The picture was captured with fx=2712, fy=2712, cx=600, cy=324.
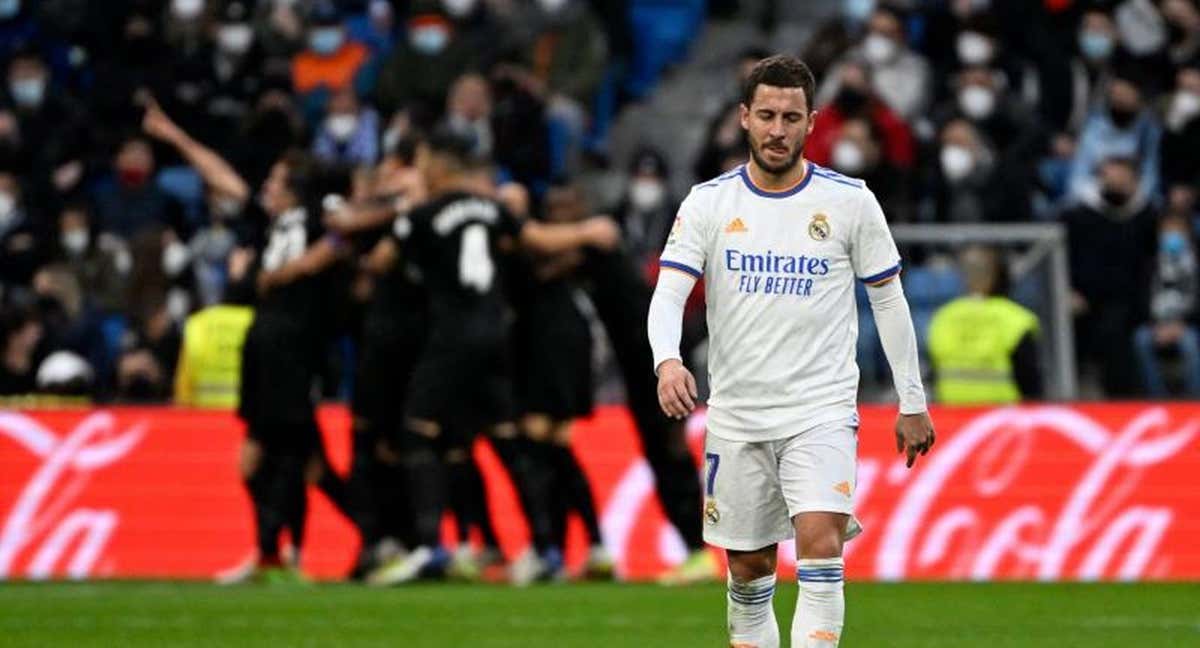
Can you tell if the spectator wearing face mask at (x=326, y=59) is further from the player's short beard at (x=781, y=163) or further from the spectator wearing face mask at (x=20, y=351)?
the player's short beard at (x=781, y=163)

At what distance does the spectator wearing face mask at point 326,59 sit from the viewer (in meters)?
23.3

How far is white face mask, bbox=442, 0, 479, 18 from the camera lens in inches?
915

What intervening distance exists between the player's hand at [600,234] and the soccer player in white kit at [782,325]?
244 inches

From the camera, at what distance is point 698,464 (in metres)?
16.7

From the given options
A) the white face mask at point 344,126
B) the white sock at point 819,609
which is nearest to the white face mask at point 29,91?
the white face mask at point 344,126

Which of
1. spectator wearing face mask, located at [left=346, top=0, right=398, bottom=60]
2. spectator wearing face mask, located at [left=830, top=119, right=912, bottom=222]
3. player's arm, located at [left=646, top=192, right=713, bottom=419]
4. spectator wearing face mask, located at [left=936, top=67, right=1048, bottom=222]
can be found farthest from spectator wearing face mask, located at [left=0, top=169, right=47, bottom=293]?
player's arm, located at [left=646, top=192, right=713, bottom=419]

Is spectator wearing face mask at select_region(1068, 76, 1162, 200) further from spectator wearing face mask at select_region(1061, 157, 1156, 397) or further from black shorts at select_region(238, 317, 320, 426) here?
black shorts at select_region(238, 317, 320, 426)

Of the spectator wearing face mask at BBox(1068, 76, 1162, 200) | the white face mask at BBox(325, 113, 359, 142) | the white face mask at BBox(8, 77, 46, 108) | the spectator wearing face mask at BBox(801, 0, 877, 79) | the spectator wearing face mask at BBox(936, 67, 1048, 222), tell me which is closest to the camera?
the spectator wearing face mask at BBox(936, 67, 1048, 222)

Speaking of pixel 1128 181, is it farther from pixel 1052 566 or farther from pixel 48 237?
pixel 48 237

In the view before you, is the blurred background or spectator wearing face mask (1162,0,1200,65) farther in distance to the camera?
spectator wearing face mask (1162,0,1200,65)

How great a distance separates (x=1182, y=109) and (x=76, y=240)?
8905mm

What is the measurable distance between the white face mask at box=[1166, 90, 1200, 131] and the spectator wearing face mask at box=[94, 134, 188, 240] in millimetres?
8068

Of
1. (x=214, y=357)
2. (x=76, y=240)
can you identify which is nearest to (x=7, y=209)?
(x=76, y=240)

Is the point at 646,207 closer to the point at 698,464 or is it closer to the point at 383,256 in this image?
the point at 698,464
